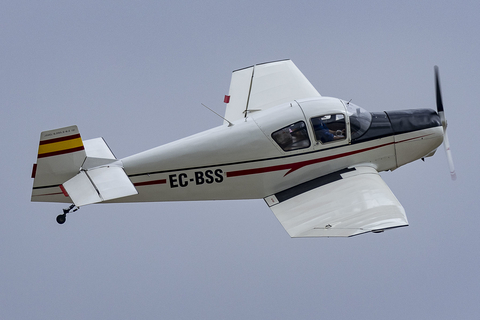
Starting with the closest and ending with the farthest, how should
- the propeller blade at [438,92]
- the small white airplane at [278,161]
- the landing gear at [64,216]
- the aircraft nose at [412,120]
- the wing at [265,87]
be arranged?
1. the small white airplane at [278,161]
2. the landing gear at [64,216]
3. the aircraft nose at [412,120]
4. the propeller blade at [438,92]
5. the wing at [265,87]

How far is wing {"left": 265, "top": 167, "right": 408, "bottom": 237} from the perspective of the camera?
1033cm

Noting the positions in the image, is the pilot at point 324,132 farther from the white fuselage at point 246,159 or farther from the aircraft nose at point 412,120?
the aircraft nose at point 412,120

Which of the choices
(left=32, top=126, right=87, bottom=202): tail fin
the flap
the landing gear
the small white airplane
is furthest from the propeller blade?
the landing gear

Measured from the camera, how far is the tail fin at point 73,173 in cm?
1059

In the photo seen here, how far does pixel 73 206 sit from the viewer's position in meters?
11.3

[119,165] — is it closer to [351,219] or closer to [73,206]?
[73,206]

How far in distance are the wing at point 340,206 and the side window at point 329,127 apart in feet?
2.02

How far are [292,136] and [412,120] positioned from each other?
2.18m

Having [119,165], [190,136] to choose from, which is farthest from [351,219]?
[119,165]

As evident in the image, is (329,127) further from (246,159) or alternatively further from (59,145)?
(59,145)

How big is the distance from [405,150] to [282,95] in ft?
8.40

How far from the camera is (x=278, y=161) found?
11.5 meters

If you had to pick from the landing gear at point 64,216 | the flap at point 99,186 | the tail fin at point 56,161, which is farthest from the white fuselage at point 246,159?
the tail fin at point 56,161

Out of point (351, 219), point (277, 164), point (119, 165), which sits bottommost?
point (351, 219)
